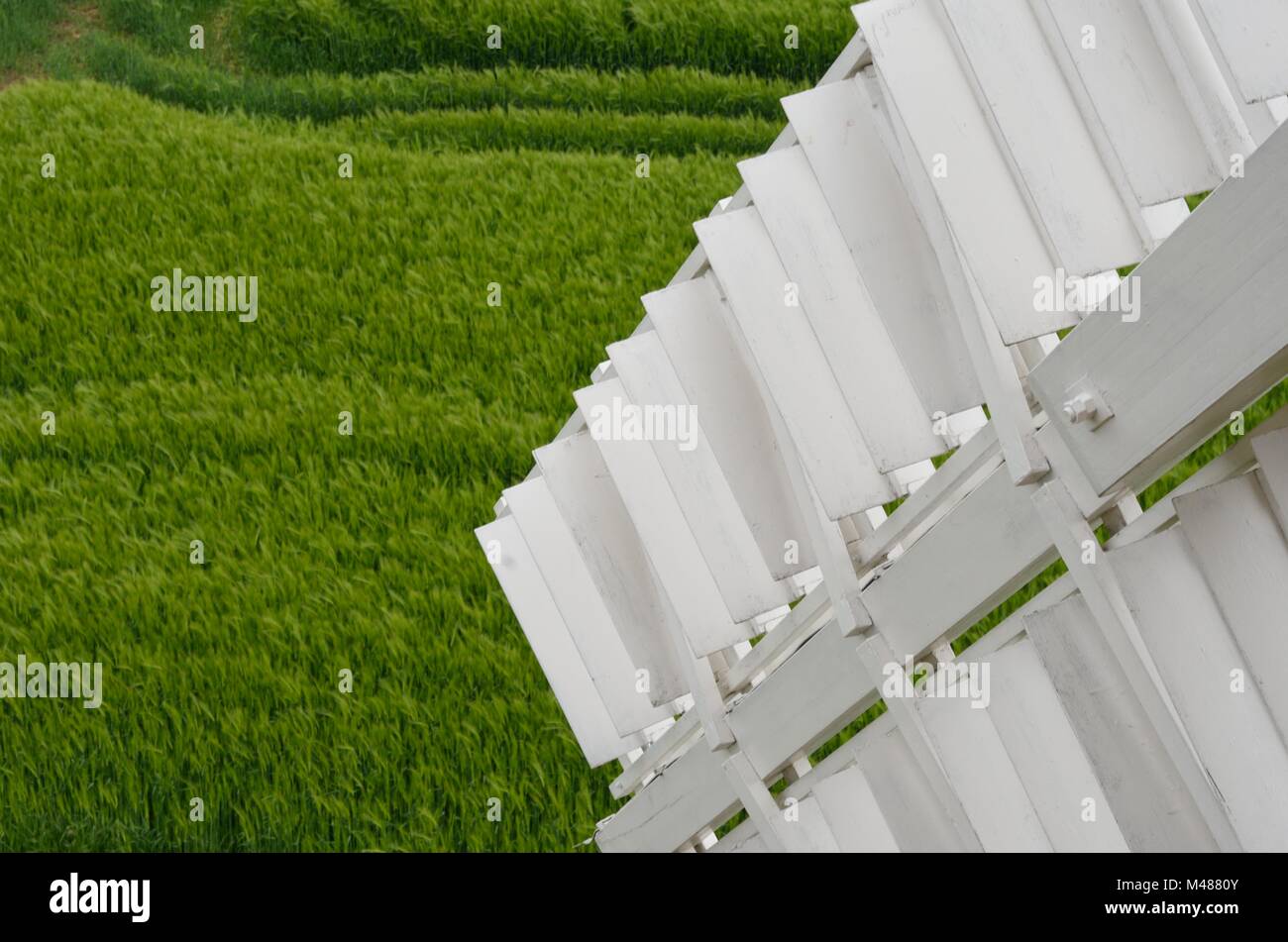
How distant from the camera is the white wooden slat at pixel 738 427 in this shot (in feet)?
7.29

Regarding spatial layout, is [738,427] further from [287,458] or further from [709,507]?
[287,458]

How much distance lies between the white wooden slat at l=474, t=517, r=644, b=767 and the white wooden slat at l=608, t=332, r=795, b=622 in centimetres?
51

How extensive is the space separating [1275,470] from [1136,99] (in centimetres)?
45

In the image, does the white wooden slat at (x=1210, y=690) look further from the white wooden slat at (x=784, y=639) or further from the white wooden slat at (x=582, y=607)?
the white wooden slat at (x=582, y=607)

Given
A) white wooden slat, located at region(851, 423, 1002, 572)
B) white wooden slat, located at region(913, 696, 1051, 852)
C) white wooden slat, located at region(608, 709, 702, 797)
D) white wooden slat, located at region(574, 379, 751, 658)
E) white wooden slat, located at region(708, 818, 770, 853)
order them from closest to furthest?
1. white wooden slat, located at region(851, 423, 1002, 572)
2. white wooden slat, located at region(913, 696, 1051, 852)
3. white wooden slat, located at region(574, 379, 751, 658)
4. white wooden slat, located at region(708, 818, 770, 853)
5. white wooden slat, located at region(608, 709, 702, 797)

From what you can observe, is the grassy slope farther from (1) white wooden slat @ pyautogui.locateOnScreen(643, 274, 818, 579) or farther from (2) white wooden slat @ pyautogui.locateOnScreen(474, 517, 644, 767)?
(1) white wooden slat @ pyautogui.locateOnScreen(643, 274, 818, 579)

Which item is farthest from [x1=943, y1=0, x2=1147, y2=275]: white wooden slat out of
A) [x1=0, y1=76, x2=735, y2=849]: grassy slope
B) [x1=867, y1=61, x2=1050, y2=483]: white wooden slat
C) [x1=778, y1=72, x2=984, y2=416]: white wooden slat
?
[x1=0, y1=76, x2=735, y2=849]: grassy slope

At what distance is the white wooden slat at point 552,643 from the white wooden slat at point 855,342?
948 millimetres

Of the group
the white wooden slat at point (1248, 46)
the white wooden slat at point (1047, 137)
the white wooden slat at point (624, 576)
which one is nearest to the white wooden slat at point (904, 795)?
the white wooden slat at point (624, 576)

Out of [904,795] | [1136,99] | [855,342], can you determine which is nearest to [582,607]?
[904,795]

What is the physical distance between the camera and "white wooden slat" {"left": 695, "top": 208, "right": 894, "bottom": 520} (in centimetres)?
196

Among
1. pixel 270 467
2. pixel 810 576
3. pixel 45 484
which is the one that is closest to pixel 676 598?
pixel 810 576

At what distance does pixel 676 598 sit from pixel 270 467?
2.96 metres

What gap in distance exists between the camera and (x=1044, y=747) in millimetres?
1839
